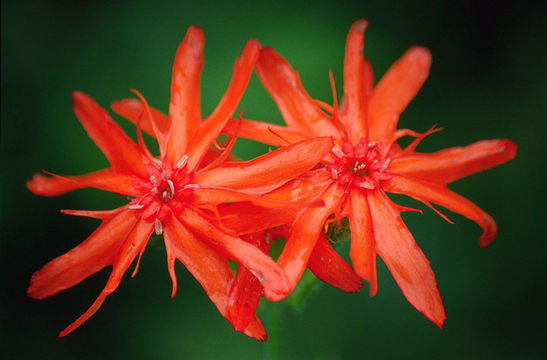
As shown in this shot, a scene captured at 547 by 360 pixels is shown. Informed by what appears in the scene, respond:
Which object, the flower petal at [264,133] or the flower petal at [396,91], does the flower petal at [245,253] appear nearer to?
the flower petal at [264,133]

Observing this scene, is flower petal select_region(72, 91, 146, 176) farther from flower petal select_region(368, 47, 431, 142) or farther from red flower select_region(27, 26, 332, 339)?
flower petal select_region(368, 47, 431, 142)

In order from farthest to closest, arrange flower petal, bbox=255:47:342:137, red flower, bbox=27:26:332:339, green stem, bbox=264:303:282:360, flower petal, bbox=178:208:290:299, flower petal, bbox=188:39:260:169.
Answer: green stem, bbox=264:303:282:360 → flower petal, bbox=255:47:342:137 → flower petal, bbox=188:39:260:169 → red flower, bbox=27:26:332:339 → flower petal, bbox=178:208:290:299

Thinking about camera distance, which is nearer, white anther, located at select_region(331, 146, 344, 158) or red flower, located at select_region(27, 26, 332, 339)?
red flower, located at select_region(27, 26, 332, 339)

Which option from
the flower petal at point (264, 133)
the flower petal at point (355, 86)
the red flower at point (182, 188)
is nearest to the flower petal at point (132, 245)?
the red flower at point (182, 188)

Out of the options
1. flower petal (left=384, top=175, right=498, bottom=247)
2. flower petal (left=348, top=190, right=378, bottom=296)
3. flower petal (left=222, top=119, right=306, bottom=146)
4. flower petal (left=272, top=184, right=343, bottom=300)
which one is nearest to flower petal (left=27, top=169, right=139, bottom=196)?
flower petal (left=222, top=119, right=306, bottom=146)

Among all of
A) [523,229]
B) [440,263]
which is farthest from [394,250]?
[523,229]
